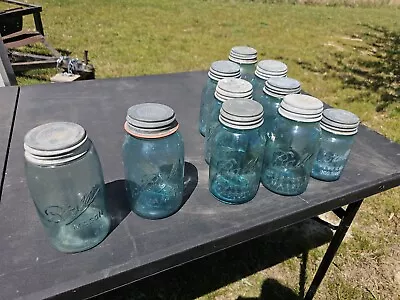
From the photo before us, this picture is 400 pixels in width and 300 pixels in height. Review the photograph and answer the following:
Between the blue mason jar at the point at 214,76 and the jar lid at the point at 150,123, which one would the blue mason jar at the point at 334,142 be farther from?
the jar lid at the point at 150,123

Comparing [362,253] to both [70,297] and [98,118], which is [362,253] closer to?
[98,118]

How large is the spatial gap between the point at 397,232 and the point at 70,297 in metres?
2.59

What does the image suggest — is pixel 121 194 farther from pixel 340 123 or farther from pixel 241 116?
pixel 340 123

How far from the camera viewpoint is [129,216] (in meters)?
1.11

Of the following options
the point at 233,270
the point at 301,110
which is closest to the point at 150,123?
the point at 301,110

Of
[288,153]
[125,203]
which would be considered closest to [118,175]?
[125,203]

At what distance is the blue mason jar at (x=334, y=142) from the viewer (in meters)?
1.25

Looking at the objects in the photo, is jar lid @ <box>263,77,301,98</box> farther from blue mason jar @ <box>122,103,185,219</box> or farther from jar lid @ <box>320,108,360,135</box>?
blue mason jar @ <box>122,103,185,219</box>

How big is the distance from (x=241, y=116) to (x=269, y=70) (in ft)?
1.66

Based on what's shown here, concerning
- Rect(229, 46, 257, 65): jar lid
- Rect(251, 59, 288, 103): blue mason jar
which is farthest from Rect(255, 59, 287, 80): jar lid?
Rect(229, 46, 257, 65): jar lid

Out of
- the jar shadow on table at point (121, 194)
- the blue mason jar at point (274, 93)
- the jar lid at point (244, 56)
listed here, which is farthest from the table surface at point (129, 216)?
the jar lid at point (244, 56)

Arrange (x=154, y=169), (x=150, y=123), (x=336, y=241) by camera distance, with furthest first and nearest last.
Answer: (x=336, y=241) < (x=154, y=169) < (x=150, y=123)

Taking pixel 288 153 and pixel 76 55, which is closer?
pixel 288 153

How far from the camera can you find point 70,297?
90cm
